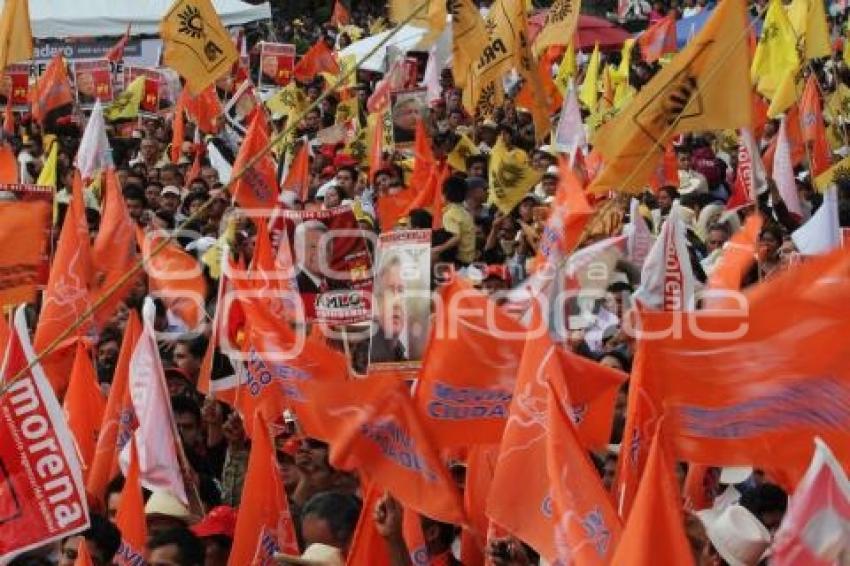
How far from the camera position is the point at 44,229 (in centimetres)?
726

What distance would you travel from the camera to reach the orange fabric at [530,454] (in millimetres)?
4461

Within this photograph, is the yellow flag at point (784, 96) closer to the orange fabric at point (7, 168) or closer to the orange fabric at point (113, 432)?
the orange fabric at point (7, 168)

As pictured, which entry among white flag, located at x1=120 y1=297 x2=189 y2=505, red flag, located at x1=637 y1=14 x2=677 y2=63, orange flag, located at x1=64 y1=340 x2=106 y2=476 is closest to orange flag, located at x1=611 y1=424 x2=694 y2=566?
white flag, located at x1=120 y1=297 x2=189 y2=505

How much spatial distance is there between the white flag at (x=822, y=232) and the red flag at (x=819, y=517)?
4102 mm

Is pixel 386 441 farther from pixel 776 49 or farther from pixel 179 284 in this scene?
pixel 776 49

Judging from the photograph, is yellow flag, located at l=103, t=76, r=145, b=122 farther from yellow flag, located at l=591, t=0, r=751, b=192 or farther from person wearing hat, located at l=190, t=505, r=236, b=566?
person wearing hat, located at l=190, t=505, r=236, b=566

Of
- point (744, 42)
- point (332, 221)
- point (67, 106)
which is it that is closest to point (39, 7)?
point (67, 106)

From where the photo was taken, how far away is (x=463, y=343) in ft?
17.1

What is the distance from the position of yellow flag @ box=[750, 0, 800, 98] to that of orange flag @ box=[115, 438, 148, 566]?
7.71 meters

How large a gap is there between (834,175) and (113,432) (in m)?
5.61

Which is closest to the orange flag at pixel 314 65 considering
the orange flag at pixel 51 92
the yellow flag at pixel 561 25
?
the orange flag at pixel 51 92

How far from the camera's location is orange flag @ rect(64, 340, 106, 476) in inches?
257

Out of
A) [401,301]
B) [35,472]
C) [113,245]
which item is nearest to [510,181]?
[113,245]

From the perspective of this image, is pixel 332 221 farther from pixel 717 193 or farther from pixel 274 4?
pixel 274 4
